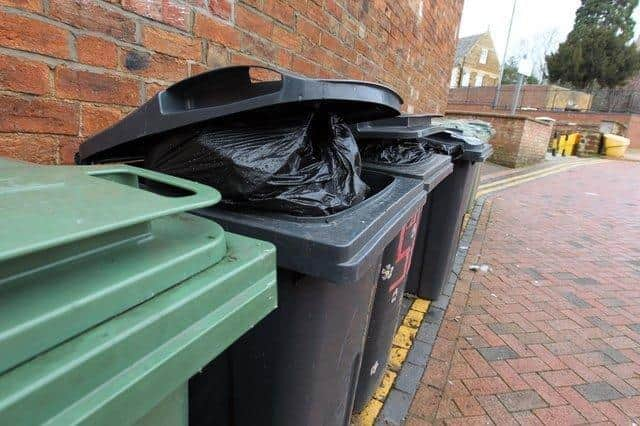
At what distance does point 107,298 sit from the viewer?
615 mm

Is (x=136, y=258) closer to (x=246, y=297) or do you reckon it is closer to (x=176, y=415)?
(x=246, y=297)

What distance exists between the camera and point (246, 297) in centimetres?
84

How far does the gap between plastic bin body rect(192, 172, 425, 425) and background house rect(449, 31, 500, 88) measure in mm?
49910

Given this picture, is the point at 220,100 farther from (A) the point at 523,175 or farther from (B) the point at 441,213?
(A) the point at 523,175

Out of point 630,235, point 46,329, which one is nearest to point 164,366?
point 46,329

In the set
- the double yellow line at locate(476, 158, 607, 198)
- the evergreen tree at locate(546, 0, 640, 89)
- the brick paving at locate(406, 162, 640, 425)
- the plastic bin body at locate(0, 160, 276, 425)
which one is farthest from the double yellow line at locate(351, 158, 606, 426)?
the evergreen tree at locate(546, 0, 640, 89)

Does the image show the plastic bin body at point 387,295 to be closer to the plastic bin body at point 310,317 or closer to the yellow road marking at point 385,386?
the yellow road marking at point 385,386

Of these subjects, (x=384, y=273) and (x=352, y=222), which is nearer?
(x=352, y=222)

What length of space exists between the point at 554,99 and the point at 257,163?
36539 millimetres

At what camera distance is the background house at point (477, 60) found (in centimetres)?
4844

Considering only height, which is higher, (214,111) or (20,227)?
(214,111)

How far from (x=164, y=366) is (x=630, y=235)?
23.3 feet

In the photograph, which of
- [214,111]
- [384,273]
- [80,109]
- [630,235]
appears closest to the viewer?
[214,111]

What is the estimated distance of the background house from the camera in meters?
48.4
